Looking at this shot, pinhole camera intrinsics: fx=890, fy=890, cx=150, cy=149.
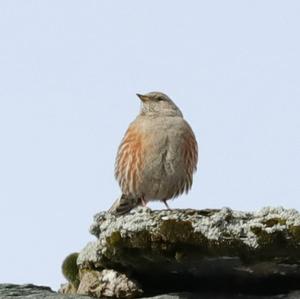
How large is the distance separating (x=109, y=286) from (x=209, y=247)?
868 millimetres

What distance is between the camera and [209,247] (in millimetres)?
4895

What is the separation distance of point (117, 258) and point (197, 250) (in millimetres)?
573

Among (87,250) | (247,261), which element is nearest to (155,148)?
(87,250)

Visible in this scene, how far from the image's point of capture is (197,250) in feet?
16.3

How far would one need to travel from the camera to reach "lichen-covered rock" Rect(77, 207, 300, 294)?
485 centimetres

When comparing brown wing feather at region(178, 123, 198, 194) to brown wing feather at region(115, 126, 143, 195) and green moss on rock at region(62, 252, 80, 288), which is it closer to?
brown wing feather at region(115, 126, 143, 195)

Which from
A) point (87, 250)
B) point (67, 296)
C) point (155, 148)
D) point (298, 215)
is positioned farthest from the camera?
point (155, 148)

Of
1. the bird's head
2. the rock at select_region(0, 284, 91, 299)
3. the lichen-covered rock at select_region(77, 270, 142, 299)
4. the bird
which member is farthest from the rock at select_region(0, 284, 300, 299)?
the bird's head

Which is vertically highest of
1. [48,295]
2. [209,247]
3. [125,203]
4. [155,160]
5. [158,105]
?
[158,105]

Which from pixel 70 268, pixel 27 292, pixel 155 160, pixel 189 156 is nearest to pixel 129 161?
pixel 155 160

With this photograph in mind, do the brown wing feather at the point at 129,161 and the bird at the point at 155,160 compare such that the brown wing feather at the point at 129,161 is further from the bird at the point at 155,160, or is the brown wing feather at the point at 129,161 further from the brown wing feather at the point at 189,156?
the brown wing feather at the point at 189,156

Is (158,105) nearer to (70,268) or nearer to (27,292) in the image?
(70,268)

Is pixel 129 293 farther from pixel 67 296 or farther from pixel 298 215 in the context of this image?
pixel 298 215

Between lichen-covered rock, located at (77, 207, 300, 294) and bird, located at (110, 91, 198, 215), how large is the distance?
19.8 feet
